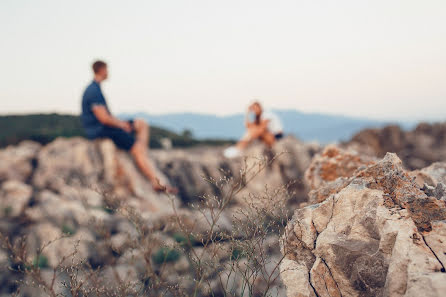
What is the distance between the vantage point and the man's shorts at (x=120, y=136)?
1020 centimetres

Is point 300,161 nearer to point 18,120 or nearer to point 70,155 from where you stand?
Answer: point 70,155

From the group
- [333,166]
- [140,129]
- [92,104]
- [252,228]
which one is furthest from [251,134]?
[252,228]

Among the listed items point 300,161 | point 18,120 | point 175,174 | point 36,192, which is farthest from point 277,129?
point 18,120

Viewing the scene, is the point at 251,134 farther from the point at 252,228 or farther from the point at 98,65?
the point at 252,228

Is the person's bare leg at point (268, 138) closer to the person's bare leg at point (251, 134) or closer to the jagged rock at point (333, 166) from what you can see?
the person's bare leg at point (251, 134)

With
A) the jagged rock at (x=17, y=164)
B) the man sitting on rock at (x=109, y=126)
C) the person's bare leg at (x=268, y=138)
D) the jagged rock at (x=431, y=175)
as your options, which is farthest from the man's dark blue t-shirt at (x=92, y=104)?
the jagged rock at (x=431, y=175)

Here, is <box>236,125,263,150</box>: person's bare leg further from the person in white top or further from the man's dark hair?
the man's dark hair

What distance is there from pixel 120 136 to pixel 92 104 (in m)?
1.31

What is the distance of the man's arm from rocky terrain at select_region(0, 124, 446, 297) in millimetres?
1132

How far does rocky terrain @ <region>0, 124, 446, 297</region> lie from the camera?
2.55 m

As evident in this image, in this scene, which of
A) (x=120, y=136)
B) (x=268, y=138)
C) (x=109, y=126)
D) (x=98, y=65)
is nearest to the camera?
(x=98, y=65)

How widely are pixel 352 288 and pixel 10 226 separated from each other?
841cm

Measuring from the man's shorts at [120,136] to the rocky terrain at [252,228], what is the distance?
378mm

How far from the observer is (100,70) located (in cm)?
925
